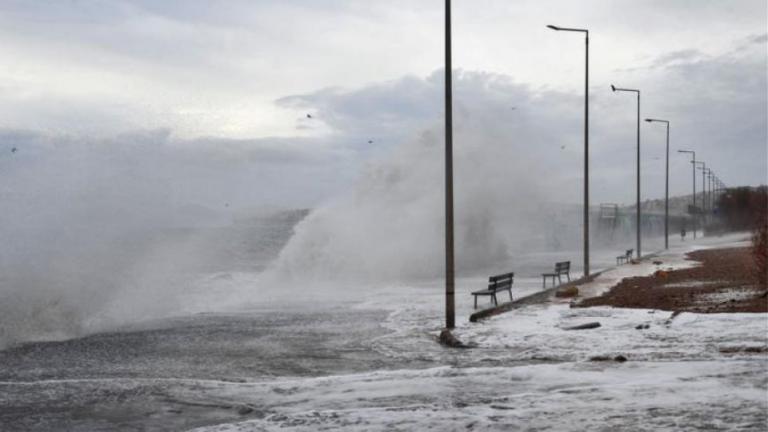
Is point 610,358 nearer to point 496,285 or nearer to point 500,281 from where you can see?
point 496,285

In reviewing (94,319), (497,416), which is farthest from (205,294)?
(497,416)

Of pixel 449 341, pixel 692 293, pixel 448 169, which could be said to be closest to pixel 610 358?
pixel 449 341

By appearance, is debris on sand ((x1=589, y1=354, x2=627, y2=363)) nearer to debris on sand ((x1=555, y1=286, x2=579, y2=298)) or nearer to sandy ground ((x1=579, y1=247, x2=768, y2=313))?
sandy ground ((x1=579, y1=247, x2=768, y2=313))

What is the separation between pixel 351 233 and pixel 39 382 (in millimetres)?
31511

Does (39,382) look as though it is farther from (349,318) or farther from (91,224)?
(91,224)

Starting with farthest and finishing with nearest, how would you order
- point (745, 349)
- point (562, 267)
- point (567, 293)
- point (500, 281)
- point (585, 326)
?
1. point (562, 267)
2. point (500, 281)
3. point (567, 293)
4. point (585, 326)
5. point (745, 349)

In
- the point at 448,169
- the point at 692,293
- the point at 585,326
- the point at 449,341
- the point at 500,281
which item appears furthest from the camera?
the point at 500,281

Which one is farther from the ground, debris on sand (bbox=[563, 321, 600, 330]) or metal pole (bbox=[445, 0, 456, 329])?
metal pole (bbox=[445, 0, 456, 329])

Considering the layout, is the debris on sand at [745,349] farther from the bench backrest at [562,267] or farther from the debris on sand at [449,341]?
the bench backrest at [562,267]

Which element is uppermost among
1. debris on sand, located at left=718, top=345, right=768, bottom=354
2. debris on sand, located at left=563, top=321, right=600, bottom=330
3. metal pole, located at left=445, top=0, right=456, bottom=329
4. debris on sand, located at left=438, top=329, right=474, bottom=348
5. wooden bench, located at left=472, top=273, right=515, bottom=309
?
metal pole, located at left=445, top=0, right=456, bottom=329

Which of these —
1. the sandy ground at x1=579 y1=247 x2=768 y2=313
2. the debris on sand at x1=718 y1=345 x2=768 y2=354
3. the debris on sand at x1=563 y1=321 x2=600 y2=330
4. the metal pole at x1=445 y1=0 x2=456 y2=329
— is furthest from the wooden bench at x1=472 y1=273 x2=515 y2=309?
the debris on sand at x1=718 y1=345 x2=768 y2=354

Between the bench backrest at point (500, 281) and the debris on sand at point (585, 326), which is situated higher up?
the bench backrest at point (500, 281)

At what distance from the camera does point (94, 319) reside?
2056cm

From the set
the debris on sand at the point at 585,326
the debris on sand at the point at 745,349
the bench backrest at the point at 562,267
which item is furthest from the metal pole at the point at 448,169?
the bench backrest at the point at 562,267
